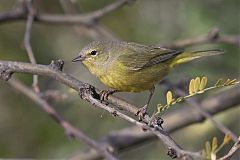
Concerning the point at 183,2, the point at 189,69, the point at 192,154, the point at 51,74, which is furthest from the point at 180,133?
the point at 192,154

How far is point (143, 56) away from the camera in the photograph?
14.5 feet

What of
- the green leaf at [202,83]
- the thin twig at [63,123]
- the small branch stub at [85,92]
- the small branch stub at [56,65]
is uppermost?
the thin twig at [63,123]

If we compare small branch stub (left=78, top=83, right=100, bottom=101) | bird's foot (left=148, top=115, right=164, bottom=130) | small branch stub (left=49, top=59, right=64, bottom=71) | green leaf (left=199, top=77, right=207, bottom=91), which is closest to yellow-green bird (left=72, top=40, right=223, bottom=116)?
small branch stub (left=49, top=59, right=64, bottom=71)

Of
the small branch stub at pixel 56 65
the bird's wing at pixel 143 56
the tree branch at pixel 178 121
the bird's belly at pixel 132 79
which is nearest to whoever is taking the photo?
the small branch stub at pixel 56 65

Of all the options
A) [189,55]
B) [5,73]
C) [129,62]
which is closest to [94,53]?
[129,62]

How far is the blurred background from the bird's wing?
36.6 inches

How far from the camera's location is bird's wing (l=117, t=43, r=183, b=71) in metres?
4.29

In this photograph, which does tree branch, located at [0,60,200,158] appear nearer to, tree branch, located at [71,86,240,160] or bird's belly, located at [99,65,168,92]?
bird's belly, located at [99,65,168,92]

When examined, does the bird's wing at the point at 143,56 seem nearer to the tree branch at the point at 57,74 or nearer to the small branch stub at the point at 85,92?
the tree branch at the point at 57,74

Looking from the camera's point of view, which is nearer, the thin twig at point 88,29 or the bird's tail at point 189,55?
the bird's tail at point 189,55

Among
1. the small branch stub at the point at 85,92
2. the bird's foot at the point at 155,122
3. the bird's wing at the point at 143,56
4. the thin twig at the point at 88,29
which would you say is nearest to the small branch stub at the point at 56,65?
the small branch stub at the point at 85,92

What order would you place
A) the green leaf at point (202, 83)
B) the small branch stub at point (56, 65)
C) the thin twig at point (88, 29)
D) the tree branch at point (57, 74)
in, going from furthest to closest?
1. the thin twig at point (88, 29)
2. the small branch stub at point (56, 65)
3. the tree branch at point (57, 74)
4. the green leaf at point (202, 83)

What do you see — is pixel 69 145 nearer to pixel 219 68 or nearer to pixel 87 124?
pixel 87 124

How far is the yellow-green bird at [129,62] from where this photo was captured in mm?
4038
